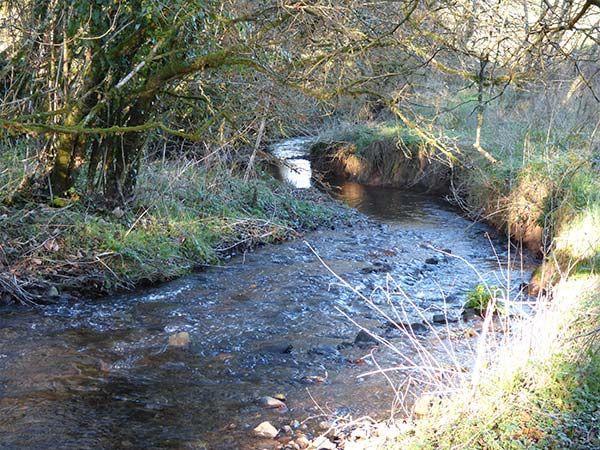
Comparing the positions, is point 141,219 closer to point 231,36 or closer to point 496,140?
point 231,36

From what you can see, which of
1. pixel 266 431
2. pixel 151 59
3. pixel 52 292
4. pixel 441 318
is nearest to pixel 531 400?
pixel 266 431

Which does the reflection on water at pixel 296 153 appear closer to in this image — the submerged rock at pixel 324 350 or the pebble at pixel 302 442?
the submerged rock at pixel 324 350

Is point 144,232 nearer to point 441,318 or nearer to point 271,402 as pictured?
point 441,318

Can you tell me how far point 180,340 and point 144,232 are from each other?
306cm

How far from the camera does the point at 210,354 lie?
693 centimetres

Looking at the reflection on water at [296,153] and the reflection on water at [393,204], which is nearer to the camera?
the reflection on water at [393,204]

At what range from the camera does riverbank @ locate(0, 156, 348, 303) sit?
836 centimetres

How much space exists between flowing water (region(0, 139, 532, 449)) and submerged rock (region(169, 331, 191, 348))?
0.09 meters

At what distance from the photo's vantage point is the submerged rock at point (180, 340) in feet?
23.3

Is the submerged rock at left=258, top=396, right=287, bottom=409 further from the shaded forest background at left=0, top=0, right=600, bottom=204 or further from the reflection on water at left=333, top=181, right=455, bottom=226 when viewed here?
the reflection on water at left=333, top=181, right=455, bottom=226

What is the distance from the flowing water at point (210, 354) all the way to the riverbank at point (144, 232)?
0.34m

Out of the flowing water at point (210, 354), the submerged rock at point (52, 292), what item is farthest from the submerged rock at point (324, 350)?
the submerged rock at point (52, 292)

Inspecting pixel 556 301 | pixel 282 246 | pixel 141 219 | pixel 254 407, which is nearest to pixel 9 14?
pixel 141 219

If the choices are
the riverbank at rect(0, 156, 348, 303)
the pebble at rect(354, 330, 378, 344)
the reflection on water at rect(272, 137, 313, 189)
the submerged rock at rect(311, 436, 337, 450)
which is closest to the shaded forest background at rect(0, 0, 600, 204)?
the riverbank at rect(0, 156, 348, 303)
